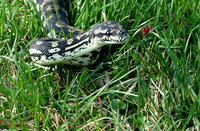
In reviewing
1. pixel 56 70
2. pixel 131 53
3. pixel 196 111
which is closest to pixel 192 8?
pixel 131 53

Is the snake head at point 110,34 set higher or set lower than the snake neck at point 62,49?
higher

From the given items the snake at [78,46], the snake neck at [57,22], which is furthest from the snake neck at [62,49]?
the snake neck at [57,22]

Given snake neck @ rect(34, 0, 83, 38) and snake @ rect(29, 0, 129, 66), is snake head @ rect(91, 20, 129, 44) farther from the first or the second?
snake neck @ rect(34, 0, 83, 38)

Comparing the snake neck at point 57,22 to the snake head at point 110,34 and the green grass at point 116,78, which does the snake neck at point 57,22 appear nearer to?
the green grass at point 116,78

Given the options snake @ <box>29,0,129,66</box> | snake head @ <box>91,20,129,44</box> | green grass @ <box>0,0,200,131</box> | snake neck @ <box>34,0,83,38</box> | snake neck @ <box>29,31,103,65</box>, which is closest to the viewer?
green grass @ <box>0,0,200,131</box>

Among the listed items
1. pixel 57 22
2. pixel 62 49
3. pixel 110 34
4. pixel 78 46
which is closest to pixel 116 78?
pixel 110 34

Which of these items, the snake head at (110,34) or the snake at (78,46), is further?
the snake at (78,46)

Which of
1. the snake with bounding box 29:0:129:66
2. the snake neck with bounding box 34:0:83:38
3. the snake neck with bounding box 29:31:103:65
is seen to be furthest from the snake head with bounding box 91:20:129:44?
the snake neck with bounding box 34:0:83:38

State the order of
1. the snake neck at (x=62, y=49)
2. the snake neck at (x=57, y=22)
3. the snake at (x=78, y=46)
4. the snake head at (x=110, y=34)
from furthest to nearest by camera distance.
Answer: the snake neck at (x=57, y=22)
the snake neck at (x=62, y=49)
the snake at (x=78, y=46)
the snake head at (x=110, y=34)
